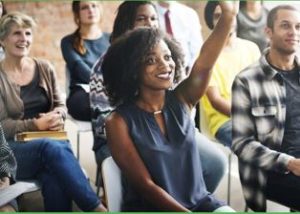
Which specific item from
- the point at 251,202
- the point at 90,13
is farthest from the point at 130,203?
the point at 90,13

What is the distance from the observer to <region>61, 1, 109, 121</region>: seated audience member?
7.37 ft

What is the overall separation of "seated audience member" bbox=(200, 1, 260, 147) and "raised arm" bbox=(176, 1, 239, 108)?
0.03 metres

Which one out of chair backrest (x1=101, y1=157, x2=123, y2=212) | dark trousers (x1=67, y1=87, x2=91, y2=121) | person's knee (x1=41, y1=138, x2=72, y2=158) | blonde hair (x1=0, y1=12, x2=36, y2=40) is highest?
blonde hair (x1=0, y1=12, x2=36, y2=40)

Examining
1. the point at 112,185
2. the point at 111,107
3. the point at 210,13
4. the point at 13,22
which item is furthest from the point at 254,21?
the point at 13,22

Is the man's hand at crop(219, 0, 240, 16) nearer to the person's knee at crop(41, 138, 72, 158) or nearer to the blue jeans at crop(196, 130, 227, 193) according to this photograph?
the blue jeans at crop(196, 130, 227, 193)

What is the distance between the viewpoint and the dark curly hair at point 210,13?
7.37 ft

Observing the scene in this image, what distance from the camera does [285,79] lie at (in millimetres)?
2268

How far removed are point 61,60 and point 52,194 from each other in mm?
633

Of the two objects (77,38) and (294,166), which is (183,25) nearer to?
(77,38)

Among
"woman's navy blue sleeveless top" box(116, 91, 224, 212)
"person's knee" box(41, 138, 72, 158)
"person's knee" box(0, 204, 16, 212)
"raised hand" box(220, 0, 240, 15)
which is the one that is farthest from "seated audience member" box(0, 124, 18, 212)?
"raised hand" box(220, 0, 240, 15)

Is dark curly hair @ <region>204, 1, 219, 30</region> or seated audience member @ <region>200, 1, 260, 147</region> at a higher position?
dark curly hair @ <region>204, 1, 219, 30</region>

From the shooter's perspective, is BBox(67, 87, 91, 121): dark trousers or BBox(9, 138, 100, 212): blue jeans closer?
BBox(9, 138, 100, 212): blue jeans

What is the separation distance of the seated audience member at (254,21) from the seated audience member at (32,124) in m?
1.00

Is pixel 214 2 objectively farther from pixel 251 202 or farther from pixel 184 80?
pixel 251 202
